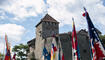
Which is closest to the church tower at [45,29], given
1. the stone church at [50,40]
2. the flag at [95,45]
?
the stone church at [50,40]

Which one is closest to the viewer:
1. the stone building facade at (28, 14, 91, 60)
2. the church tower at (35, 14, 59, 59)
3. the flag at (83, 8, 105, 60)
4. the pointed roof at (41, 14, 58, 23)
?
the flag at (83, 8, 105, 60)

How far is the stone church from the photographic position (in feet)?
141

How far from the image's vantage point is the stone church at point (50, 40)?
141 feet

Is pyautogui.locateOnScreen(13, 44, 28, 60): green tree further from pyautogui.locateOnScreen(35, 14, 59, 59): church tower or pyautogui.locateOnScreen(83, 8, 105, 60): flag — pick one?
pyautogui.locateOnScreen(83, 8, 105, 60): flag

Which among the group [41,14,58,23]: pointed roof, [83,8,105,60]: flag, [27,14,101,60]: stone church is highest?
[41,14,58,23]: pointed roof

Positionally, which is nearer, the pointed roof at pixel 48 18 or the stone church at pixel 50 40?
the stone church at pixel 50 40

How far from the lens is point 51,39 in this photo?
43.8 metres

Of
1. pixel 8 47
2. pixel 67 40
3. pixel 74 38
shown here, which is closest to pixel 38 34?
pixel 67 40

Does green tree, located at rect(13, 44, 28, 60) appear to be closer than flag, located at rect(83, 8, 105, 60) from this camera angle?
No

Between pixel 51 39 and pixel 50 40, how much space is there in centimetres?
45

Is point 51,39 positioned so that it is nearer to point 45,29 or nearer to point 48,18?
point 45,29

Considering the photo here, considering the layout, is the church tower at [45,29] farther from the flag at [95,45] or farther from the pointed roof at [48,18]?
the flag at [95,45]

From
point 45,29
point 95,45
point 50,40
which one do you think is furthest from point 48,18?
point 95,45

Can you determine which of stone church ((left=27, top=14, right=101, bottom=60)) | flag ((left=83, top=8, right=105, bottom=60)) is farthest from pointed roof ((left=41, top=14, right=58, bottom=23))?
flag ((left=83, top=8, right=105, bottom=60))
